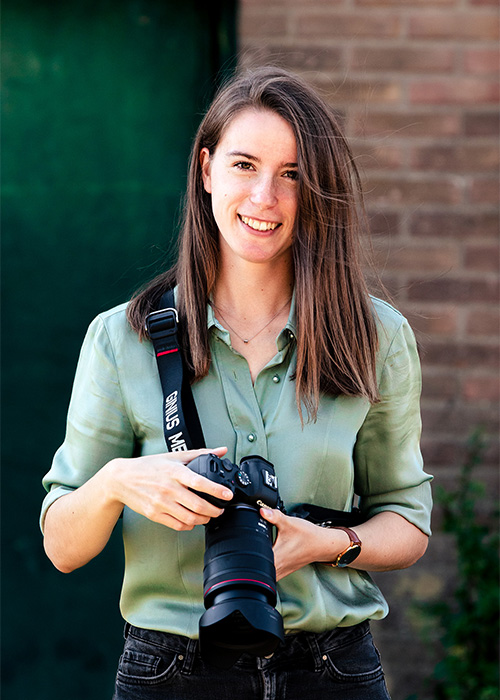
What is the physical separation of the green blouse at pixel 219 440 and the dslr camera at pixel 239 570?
0.67 ft

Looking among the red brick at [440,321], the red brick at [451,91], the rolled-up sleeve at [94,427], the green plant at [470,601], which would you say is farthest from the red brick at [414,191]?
the rolled-up sleeve at [94,427]

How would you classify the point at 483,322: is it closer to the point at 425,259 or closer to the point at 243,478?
the point at 425,259

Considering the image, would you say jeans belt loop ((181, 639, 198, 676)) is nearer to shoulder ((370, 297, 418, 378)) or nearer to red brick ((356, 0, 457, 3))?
shoulder ((370, 297, 418, 378))

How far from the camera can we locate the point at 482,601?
323cm

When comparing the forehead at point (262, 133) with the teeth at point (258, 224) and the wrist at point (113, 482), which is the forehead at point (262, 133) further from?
the wrist at point (113, 482)

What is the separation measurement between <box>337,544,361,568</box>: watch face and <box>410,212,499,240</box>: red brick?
167 cm

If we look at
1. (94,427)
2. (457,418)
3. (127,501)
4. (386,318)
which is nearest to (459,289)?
(457,418)

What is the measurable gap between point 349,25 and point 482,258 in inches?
37.5

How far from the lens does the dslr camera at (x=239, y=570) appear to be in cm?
162

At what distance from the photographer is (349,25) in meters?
3.36

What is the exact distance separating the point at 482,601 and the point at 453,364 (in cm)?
83

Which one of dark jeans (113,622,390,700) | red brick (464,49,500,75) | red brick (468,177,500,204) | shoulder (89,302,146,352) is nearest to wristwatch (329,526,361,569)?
dark jeans (113,622,390,700)

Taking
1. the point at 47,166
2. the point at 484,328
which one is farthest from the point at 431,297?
the point at 47,166

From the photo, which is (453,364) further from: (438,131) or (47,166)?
(47,166)
